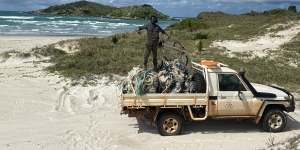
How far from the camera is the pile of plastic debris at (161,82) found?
1252 centimetres

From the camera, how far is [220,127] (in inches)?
525

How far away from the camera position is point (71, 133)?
12617mm

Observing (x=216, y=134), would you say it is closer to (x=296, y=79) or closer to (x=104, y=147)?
(x=104, y=147)

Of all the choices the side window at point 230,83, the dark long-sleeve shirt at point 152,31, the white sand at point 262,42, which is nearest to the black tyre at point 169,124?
the side window at point 230,83

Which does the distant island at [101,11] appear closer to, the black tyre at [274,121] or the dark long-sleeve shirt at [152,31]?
the dark long-sleeve shirt at [152,31]

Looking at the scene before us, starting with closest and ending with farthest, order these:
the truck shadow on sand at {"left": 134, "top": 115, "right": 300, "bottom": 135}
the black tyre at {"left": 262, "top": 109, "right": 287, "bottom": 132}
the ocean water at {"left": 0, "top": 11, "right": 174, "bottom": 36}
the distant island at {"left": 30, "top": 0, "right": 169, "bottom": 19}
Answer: the black tyre at {"left": 262, "top": 109, "right": 287, "bottom": 132} < the truck shadow on sand at {"left": 134, "top": 115, "right": 300, "bottom": 135} < the ocean water at {"left": 0, "top": 11, "right": 174, "bottom": 36} < the distant island at {"left": 30, "top": 0, "right": 169, "bottom": 19}

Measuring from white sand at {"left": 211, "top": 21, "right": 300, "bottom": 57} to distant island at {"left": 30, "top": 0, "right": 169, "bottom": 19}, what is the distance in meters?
118

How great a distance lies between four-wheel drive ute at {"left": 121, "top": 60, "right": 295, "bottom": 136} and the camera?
12.3 m

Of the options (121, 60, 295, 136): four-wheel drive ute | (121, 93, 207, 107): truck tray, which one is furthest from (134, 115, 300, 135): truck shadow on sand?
(121, 93, 207, 107): truck tray

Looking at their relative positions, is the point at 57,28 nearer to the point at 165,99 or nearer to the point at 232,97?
the point at 165,99

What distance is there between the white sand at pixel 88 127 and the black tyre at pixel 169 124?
0.60ft

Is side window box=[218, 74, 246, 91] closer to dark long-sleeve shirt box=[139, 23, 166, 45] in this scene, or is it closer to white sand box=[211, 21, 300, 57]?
dark long-sleeve shirt box=[139, 23, 166, 45]

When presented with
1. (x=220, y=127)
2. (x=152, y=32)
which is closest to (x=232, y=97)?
(x=220, y=127)

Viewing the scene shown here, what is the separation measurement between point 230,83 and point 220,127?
4.41 ft
